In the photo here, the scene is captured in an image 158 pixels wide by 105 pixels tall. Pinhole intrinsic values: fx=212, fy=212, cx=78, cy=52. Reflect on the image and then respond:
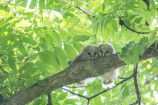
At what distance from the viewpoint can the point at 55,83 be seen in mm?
3600

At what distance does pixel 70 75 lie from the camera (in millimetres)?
3629

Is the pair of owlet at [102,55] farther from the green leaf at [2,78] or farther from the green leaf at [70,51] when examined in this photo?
the green leaf at [2,78]

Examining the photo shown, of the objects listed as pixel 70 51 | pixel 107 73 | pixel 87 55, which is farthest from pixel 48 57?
pixel 107 73

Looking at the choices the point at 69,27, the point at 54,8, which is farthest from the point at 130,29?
the point at 54,8

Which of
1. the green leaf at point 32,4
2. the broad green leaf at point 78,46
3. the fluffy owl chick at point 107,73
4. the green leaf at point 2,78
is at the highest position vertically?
the green leaf at point 32,4

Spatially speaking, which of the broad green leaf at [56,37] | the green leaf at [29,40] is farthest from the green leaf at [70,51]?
the green leaf at [29,40]

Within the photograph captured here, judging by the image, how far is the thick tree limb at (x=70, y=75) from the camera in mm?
3547

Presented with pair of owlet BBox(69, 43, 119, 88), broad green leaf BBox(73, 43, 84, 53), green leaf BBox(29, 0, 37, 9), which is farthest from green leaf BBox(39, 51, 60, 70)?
pair of owlet BBox(69, 43, 119, 88)

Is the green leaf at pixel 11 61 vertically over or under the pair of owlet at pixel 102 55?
over

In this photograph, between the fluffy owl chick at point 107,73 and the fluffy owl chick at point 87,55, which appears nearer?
the fluffy owl chick at point 107,73

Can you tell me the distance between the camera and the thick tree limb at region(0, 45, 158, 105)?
11.6 ft

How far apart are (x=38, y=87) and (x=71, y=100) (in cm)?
65

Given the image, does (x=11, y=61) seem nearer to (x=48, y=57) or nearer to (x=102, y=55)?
(x=48, y=57)

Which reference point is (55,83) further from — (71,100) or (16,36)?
(16,36)
